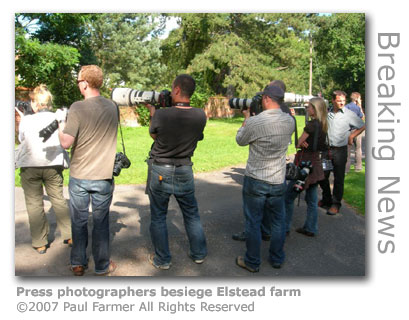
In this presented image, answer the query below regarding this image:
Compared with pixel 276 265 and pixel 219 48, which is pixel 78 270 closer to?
pixel 276 265

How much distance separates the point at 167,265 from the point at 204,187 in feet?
10.7

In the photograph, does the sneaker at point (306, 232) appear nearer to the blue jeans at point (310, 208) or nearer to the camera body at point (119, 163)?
the blue jeans at point (310, 208)

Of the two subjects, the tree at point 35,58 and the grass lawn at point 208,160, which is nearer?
the grass lawn at point 208,160

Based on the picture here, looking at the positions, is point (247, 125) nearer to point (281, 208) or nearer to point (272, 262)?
point (281, 208)

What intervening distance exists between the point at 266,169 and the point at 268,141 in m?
0.26

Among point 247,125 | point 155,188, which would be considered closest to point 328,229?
point 247,125

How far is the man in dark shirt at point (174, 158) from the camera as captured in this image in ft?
11.0

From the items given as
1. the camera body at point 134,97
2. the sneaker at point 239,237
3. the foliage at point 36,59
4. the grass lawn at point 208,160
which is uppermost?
the foliage at point 36,59

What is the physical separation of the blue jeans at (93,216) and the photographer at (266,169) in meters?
1.34

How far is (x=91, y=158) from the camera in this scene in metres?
3.26

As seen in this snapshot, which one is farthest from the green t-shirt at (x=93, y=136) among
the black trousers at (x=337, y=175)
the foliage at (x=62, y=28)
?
the foliage at (x=62, y=28)

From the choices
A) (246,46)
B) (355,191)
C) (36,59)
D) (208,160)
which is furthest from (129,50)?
(355,191)

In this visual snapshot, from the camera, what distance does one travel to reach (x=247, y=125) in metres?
3.38

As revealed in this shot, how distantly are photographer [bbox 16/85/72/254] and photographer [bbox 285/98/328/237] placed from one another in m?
2.59
